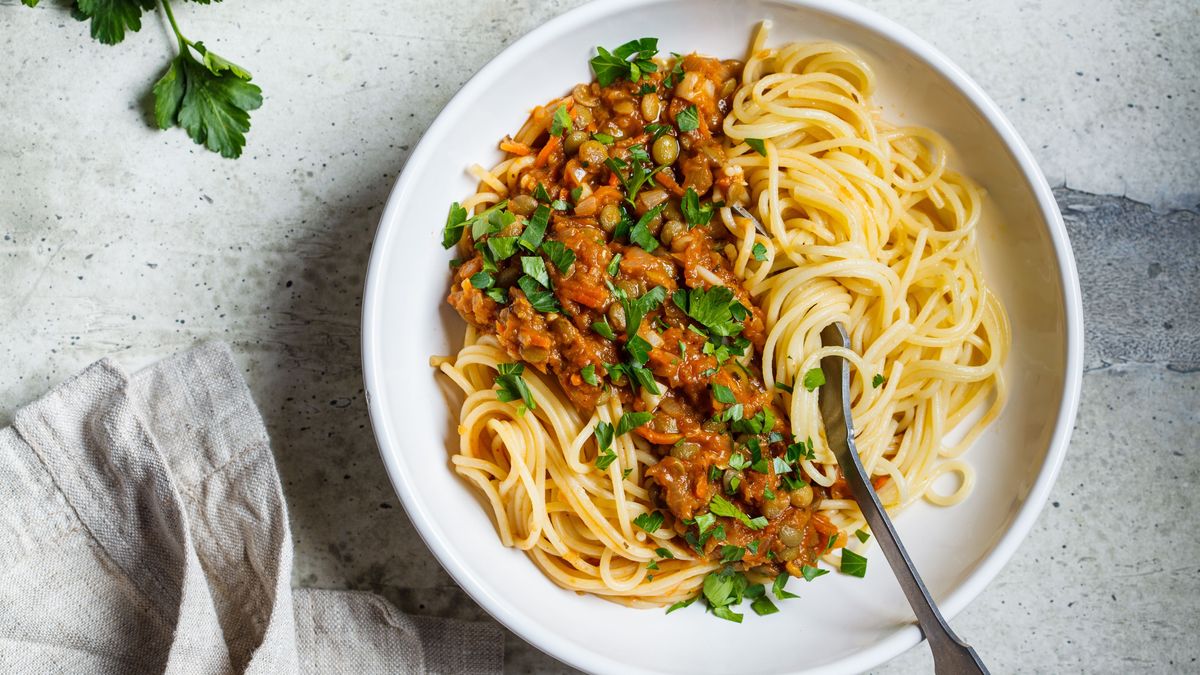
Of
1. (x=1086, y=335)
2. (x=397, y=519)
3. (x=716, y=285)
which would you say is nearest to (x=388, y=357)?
(x=397, y=519)

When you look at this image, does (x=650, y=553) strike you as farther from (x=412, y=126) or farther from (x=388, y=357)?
(x=412, y=126)

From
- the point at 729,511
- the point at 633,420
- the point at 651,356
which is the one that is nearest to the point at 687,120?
the point at 651,356

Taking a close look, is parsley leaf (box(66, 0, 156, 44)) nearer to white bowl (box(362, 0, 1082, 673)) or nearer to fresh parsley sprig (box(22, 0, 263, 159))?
fresh parsley sprig (box(22, 0, 263, 159))

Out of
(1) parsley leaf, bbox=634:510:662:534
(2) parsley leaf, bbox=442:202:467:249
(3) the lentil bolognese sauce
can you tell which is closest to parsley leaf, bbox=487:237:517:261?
(3) the lentil bolognese sauce

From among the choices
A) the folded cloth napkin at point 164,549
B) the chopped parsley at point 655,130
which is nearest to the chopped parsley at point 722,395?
the chopped parsley at point 655,130

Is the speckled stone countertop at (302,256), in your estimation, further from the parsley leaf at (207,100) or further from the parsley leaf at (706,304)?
the parsley leaf at (706,304)

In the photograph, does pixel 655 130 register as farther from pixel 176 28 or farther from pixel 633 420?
pixel 176 28
